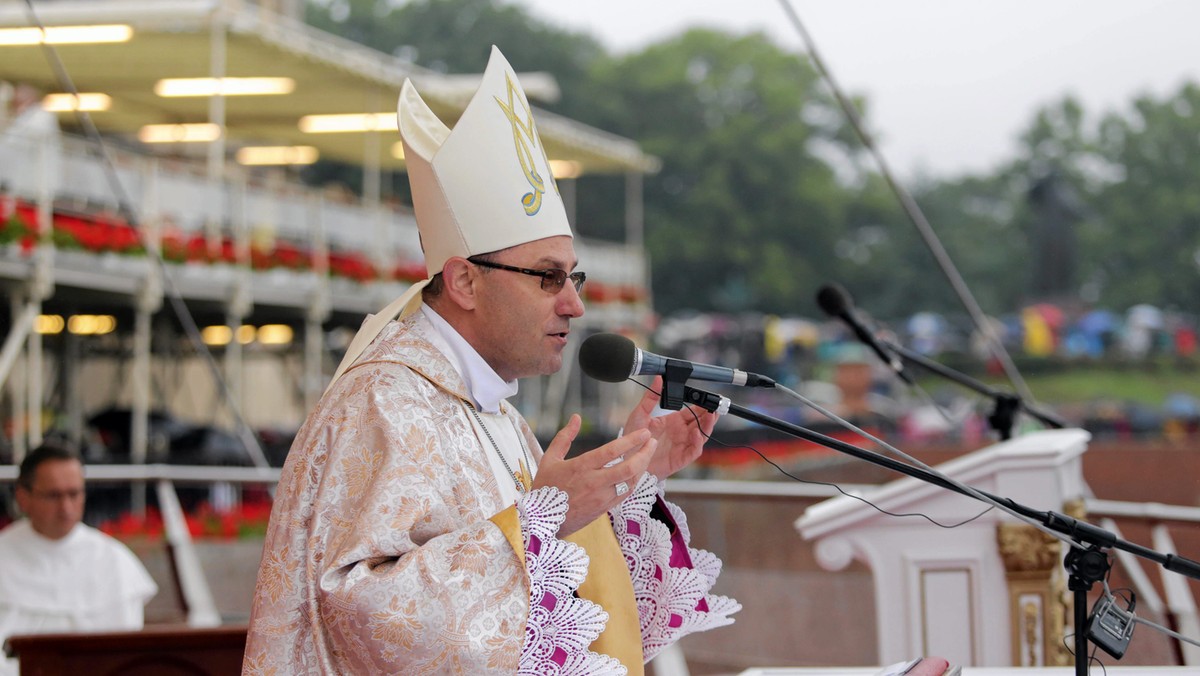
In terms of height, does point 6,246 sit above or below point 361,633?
above

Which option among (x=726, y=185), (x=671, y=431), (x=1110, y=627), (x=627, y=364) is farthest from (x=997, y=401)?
(x=726, y=185)

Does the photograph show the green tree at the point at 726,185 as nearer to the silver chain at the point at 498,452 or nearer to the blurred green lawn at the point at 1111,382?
the blurred green lawn at the point at 1111,382

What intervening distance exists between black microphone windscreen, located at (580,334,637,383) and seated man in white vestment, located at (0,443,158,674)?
3.14 m

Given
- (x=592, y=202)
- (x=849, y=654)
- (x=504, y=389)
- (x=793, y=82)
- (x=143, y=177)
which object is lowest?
(x=849, y=654)

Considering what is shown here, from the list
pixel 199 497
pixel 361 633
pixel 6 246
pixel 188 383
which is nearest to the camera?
pixel 361 633

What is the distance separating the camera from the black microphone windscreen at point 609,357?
7.04 ft

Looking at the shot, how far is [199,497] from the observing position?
31.5 feet

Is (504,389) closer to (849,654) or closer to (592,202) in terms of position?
(849,654)

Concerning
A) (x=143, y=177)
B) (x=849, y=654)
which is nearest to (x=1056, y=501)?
(x=849, y=654)

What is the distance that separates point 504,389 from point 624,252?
829 inches

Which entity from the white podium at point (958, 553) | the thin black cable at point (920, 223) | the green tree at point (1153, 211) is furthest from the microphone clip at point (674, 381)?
the green tree at point (1153, 211)

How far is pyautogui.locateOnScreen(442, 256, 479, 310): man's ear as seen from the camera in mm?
2420

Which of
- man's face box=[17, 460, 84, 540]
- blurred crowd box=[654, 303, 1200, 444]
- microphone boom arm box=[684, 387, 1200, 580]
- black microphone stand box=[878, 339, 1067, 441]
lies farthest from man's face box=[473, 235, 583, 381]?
blurred crowd box=[654, 303, 1200, 444]

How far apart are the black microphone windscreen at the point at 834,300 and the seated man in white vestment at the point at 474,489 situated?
132cm
